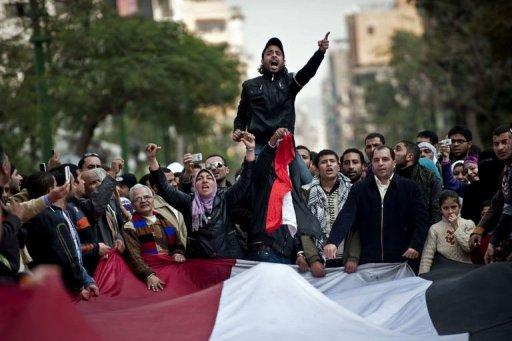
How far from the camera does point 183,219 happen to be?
13.7 metres

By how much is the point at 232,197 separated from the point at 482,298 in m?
3.37

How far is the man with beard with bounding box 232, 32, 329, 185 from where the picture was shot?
13.5 m

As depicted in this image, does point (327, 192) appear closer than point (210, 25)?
Yes

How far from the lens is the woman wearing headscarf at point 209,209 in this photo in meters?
13.1

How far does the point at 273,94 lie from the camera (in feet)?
44.6

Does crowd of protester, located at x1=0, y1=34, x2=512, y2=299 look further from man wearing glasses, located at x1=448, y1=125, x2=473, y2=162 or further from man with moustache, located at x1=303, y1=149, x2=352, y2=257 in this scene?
man wearing glasses, located at x1=448, y1=125, x2=473, y2=162

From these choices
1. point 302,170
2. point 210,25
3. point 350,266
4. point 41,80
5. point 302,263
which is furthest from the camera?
point 210,25

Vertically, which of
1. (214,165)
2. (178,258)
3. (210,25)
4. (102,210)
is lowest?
(178,258)

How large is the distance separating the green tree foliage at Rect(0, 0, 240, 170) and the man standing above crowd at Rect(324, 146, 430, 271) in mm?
20369

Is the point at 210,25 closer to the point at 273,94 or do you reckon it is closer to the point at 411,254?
the point at 273,94

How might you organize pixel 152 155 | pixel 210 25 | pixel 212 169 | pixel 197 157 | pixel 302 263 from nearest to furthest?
pixel 302 263 < pixel 152 155 < pixel 212 169 < pixel 197 157 < pixel 210 25

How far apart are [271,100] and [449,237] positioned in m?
2.20

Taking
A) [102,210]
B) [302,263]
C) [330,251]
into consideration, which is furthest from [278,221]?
[102,210]

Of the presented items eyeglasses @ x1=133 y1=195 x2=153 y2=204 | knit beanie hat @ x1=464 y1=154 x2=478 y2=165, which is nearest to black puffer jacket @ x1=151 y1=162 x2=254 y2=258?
eyeglasses @ x1=133 y1=195 x2=153 y2=204
